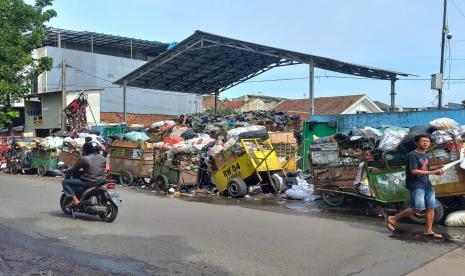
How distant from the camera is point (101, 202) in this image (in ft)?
30.8

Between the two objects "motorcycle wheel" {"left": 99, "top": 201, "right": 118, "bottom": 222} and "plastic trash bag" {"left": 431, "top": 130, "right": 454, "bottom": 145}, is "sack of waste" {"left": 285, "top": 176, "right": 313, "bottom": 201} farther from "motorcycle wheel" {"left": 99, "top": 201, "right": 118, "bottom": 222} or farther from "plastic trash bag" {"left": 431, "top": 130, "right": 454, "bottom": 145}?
"motorcycle wheel" {"left": 99, "top": 201, "right": 118, "bottom": 222}

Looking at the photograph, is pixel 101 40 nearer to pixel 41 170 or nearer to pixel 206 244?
pixel 41 170

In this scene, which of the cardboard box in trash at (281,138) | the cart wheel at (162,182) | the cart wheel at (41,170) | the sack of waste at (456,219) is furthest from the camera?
the cart wheel at (41,170)

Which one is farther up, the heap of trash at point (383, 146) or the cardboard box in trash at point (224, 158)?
the heap of trash at point (383, 146)

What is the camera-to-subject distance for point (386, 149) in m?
9.97

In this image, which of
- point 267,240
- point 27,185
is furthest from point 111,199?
point 27,185

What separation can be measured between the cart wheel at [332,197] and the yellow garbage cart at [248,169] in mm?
2272

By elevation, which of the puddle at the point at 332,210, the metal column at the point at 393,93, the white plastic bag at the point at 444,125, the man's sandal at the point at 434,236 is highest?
the metal column at the point at 393,93

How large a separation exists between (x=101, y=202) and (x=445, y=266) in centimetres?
597

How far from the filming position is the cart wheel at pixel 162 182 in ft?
49.6

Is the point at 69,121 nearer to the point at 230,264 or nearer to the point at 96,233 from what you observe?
the point at 96,233

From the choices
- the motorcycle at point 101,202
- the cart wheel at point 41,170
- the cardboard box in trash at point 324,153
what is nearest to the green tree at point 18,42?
the cart wheel at point 41,170

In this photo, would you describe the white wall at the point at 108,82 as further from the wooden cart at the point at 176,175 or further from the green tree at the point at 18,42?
the wooden cart at the point at 176,175

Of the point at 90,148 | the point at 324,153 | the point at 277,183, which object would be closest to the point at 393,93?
the point at 277,183
